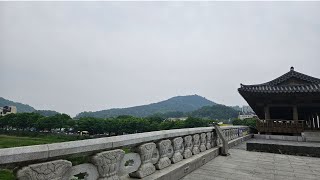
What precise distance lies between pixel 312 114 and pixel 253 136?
22.7 feet

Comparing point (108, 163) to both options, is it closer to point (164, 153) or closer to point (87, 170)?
point (87, 170)

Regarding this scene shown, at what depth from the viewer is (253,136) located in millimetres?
18328

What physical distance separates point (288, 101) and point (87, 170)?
19.8 m

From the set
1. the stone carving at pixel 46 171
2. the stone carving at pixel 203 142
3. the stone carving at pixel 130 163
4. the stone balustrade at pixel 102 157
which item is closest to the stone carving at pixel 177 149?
the stone balustrade at pixel 102 157

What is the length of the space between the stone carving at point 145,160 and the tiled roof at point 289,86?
646 inches

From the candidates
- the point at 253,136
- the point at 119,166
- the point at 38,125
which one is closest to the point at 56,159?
the point at 119,166

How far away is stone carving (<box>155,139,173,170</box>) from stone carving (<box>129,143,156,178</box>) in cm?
26

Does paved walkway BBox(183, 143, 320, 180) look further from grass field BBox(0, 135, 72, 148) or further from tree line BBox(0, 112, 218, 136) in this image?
tree line BBox(0, 112, 218, 136)

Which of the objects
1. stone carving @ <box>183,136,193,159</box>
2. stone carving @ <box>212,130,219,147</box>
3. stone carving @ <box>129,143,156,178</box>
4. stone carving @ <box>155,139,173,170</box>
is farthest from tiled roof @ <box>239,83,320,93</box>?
stone carving @ <box>129,143,156,178</box>

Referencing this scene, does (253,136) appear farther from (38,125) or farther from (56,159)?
(38,125)

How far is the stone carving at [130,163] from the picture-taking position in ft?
11.5

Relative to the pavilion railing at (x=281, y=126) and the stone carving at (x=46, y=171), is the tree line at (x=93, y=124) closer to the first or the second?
the pavilion railing at (x=281, y=126)

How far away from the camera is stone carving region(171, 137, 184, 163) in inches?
206

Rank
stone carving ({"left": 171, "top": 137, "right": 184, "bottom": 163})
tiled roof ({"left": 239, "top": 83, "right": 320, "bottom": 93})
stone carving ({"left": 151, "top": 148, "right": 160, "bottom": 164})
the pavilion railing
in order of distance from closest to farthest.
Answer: stone carving ({"left": 151, "top": 148, "right": 160, "bottom": 164})
stone carving ({"left": 171, "top": 137, "right": 184, "bottom": 163})
the pavilion railing
tiled roof ({"left": 239, "top": 83, "right": 320, "bottom": 93})
